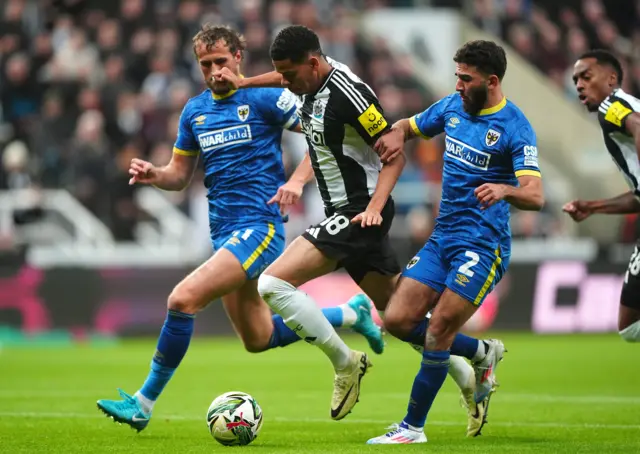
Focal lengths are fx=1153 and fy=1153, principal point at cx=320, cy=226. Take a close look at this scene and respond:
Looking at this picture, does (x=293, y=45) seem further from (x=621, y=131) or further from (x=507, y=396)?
(x=507, y=396)

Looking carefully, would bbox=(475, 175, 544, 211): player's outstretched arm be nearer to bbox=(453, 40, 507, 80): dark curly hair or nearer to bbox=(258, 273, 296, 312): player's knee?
bbox=(453, 40, 507, 80): dark curly hair

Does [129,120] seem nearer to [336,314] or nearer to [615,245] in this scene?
[615,245]

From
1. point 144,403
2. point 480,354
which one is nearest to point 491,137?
point 480,354

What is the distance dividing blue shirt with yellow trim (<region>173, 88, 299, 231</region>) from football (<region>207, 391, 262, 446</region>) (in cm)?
153

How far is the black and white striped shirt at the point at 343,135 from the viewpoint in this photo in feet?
25.3

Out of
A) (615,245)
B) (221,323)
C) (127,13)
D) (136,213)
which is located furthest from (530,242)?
(127,13)

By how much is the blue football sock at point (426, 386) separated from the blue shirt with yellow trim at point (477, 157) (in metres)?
0.82

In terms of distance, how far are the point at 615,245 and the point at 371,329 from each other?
10180 millimetres

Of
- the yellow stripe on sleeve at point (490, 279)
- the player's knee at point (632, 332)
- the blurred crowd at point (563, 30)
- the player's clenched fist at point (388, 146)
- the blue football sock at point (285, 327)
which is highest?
the blurred crowd at point (563, 30)

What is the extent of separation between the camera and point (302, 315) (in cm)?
776

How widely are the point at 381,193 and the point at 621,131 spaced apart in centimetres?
161

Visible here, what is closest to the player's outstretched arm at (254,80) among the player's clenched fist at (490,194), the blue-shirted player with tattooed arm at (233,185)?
the blue-shirted player with tattooed arm at (233,185)

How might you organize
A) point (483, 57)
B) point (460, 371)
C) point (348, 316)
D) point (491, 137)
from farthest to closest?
point (348, 316) → point (460, 371) → point (491, 137) → point (483, 57)

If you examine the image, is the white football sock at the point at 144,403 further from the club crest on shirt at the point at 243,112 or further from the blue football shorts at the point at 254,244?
the club crest on shirt at the point at 243,112
